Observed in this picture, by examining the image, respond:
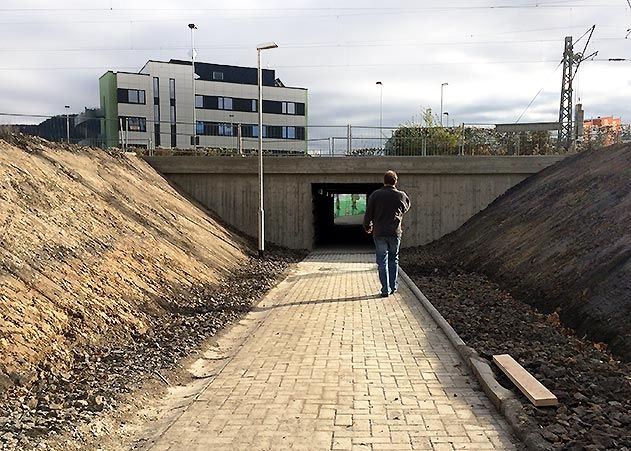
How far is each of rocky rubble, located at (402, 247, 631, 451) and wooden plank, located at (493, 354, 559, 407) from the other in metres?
0.06

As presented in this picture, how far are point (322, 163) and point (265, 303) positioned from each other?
991 centimetres

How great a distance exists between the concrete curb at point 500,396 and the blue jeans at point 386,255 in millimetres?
2359

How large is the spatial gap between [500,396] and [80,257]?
5.89m

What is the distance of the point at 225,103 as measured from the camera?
57.8m

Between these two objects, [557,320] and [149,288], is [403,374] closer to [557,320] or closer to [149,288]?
[557,320]

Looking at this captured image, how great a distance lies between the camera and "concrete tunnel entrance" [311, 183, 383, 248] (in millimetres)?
26234

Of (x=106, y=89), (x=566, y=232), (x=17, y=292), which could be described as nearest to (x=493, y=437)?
(x=17, y=292)

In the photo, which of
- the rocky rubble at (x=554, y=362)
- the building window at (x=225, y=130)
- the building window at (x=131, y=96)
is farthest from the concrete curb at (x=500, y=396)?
the building window at (x=131, y=96)

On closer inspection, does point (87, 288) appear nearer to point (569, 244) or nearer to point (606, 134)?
point (569, 244)

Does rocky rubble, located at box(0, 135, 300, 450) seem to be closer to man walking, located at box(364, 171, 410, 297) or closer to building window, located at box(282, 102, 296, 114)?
man walking, located at box(364, 171, 410, 297)

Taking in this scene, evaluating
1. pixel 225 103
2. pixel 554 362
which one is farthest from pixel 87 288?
pixel 225 103

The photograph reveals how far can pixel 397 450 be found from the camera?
3.91 m

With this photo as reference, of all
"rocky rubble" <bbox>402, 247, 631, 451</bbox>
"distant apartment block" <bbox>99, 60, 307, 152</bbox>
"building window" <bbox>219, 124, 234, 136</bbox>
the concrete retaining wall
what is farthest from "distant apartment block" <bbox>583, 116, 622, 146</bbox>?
"distant apartment block" <bbox>99, 60, 307, 152</bbox>

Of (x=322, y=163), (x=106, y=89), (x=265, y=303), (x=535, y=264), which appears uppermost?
(x=106, y=89)
